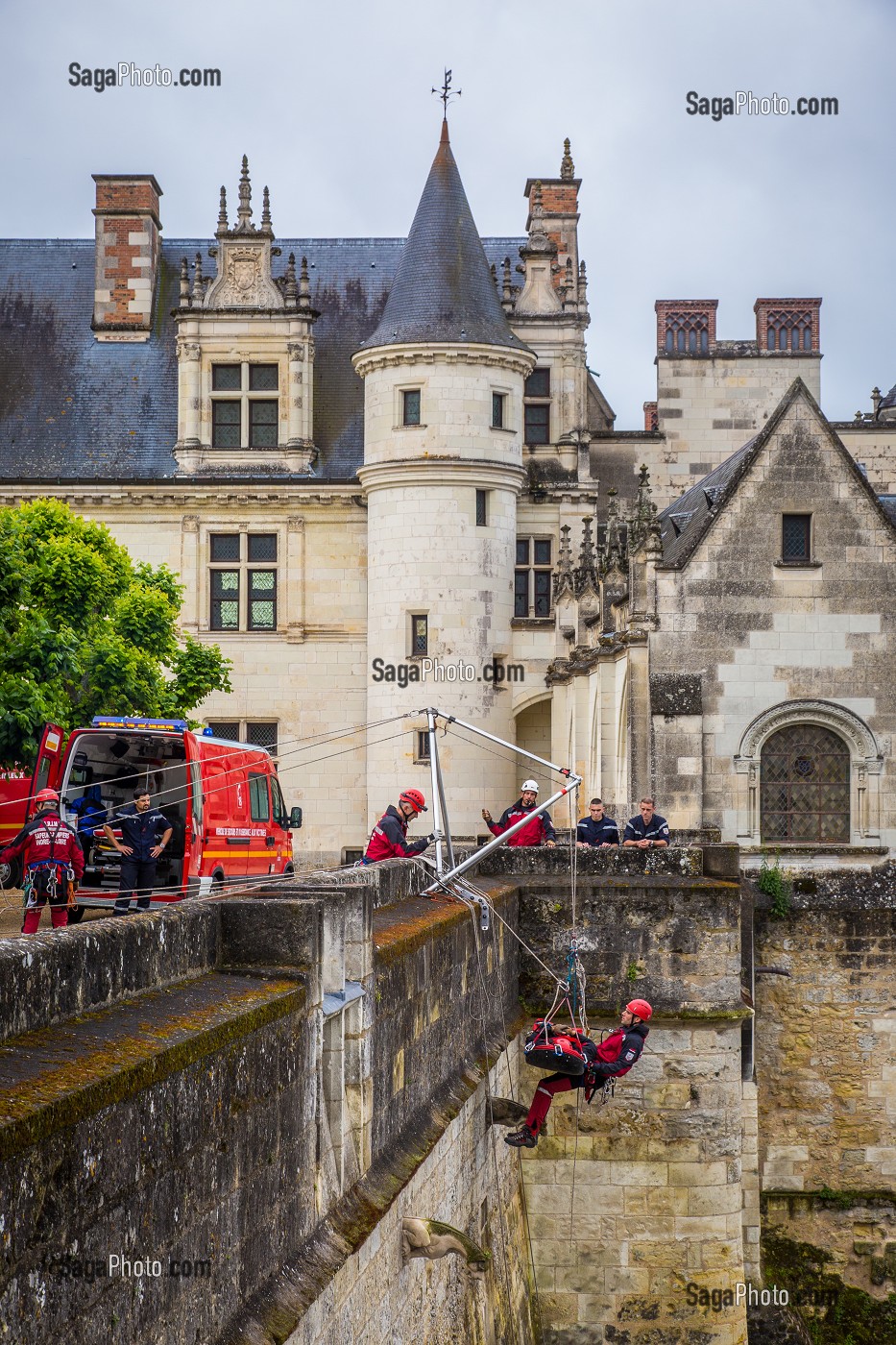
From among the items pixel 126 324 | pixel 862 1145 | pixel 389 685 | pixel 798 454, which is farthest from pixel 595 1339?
pixel 126 324

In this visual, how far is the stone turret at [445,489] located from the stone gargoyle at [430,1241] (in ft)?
83.1

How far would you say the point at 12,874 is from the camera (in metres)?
19.9

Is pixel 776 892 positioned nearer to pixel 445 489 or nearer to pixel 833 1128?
pixel 833 1128

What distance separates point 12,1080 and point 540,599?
32.4 meters

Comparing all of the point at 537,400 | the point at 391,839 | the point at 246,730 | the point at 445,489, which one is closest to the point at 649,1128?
the point at 391,839

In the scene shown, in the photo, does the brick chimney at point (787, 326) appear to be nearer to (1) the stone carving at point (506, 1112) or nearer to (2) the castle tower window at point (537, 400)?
(2) the castle tower window at point (537, 400)

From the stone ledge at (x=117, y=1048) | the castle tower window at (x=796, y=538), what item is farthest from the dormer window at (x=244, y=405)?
the stone ledge at (x=117, y=1048)

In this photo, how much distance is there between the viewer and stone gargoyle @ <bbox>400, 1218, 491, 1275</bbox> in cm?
866

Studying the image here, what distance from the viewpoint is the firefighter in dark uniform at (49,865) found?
13719 mm

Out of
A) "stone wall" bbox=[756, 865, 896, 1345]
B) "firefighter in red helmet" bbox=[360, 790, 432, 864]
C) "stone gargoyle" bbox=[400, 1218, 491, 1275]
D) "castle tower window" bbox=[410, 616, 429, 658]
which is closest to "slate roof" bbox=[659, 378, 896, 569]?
"stone wall" bbox=[756, 865, 896, 1345]

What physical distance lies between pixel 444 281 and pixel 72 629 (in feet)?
42.1

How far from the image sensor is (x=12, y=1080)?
463 cm

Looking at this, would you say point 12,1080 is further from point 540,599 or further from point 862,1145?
point 540,599

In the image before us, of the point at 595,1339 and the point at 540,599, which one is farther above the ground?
the point at 540,599
